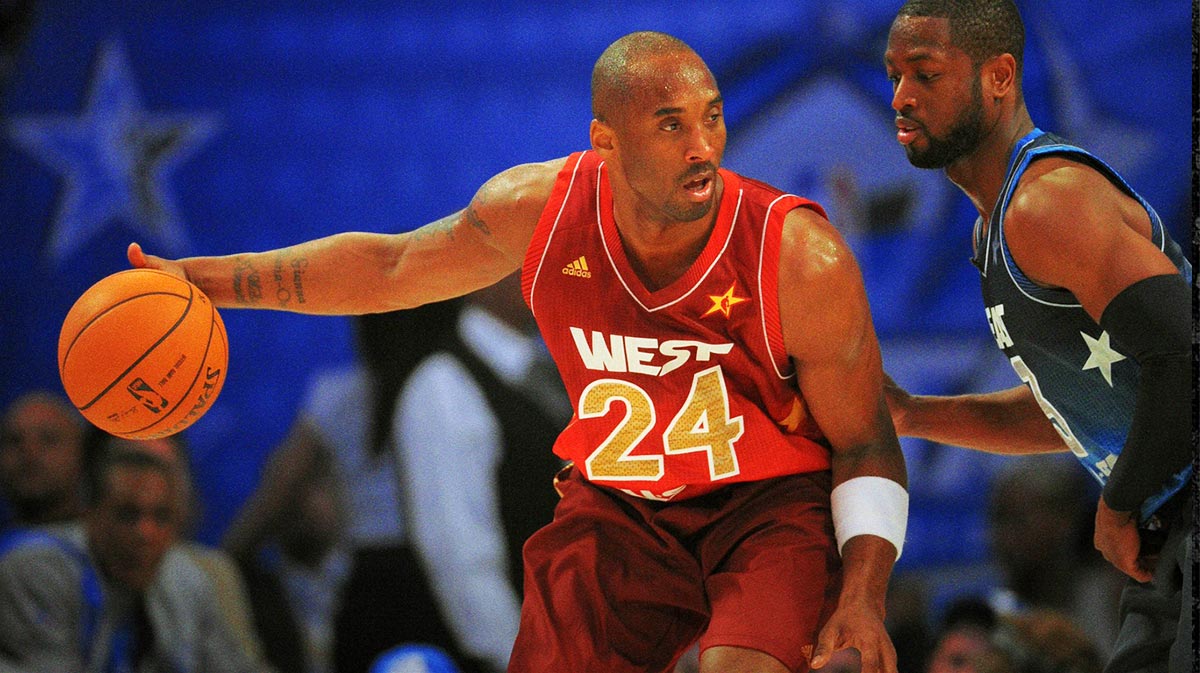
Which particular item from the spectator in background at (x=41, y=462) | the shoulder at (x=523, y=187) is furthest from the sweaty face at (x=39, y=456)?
the shoulder at (x=523, y=187)

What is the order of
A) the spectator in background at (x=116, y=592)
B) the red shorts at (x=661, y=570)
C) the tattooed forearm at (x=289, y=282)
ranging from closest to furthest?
the red shorts at (x=661, y=570) → the tattooed forearm at (x=289, y=282) → the spectator in background at (x=116, y=592)

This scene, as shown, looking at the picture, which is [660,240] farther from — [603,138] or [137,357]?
[137,357]

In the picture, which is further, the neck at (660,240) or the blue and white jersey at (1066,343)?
the neck at (660,240)

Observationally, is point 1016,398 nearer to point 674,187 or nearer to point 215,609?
point 674,187

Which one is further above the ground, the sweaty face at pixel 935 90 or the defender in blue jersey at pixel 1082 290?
the sweaty face at pixel 935 90

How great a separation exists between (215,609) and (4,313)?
1.73 m

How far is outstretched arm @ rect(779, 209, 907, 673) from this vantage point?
2822 mm

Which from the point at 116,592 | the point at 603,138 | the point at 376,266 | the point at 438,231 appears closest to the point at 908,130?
the point at 603,138

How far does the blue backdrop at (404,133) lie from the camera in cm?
578

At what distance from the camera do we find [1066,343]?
2900 mm

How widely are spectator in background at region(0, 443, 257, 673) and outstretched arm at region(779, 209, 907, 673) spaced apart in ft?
11.5

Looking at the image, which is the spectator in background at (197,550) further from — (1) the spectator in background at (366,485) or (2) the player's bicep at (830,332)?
(2) the player's bicep at (830,332)

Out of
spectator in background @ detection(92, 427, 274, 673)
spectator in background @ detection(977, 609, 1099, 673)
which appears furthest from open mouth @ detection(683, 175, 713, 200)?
spectator in background @ detection(92, 427, 274, 673)

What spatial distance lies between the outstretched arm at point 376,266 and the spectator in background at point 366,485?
92.3 inches
